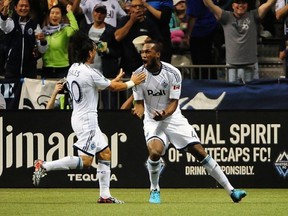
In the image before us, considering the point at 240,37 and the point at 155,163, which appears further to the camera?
the point at 240,37

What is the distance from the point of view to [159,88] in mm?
14125

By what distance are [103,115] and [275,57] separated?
191 inches

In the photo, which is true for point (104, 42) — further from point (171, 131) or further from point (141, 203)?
point (141, 203)

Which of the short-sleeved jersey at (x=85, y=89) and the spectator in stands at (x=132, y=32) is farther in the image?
the spectator in stands at (x=132, y=32)

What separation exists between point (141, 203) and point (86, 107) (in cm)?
151

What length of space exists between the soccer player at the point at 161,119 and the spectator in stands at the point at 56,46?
13.9ft

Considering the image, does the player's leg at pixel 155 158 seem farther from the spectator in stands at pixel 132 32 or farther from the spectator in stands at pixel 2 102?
the spectator in stands at pixel 132 32

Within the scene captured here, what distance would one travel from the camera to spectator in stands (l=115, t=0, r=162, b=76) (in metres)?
18.2

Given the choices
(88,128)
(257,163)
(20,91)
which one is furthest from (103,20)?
(88,128)

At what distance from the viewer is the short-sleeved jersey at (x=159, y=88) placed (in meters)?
14.0

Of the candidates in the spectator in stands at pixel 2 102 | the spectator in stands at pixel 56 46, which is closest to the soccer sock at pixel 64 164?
the spectator in stands at pixel 2 102

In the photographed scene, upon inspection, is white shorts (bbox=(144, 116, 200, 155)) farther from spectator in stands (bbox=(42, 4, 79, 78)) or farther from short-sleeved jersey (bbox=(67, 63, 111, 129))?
spectator in stands (bbox=(42, 4, 79, 78))

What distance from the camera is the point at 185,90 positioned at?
17.4 metres

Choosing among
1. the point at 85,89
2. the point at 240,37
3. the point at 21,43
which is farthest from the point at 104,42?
the point at 85,89
